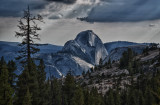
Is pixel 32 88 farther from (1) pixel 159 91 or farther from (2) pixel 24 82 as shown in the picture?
(1) pixel 159 91

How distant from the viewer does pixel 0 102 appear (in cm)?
2458

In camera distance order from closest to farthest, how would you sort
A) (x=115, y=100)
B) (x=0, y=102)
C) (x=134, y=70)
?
(x=0, y=102) < (x=115, y=100) < (x=134, y=70)

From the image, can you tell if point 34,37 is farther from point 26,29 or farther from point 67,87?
point 67,87

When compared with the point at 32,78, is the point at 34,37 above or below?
above

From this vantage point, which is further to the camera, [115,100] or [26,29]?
[115,100]

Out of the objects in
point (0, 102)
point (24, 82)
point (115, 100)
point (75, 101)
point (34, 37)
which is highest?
point (34, 37)

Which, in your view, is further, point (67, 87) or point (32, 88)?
point (67, 87)

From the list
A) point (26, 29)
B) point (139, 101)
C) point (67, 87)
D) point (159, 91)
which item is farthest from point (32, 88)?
point (139, 101)

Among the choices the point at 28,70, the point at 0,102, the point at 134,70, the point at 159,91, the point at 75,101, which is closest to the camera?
the point at 0,102

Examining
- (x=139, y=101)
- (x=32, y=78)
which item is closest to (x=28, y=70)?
(x=32, y=78)

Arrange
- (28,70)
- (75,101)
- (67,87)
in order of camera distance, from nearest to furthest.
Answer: (28,70), (75,101), (67,87)

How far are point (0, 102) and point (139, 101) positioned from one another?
68.5 meters

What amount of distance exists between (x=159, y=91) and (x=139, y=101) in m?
57.3

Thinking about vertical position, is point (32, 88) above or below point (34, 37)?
below
